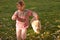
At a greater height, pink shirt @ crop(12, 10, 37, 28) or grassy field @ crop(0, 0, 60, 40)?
pink shirt @ crop(12, 10, 37, 28)

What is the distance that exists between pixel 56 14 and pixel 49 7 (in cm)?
138

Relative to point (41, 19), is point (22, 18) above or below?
above

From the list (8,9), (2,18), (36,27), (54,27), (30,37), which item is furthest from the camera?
(8,9)

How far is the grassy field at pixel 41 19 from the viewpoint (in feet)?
24.7

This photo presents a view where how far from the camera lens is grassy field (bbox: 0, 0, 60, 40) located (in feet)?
24.7

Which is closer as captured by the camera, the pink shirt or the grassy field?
the pink shirt

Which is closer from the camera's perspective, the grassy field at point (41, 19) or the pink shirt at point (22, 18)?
the pink shirt at point (22, 18)

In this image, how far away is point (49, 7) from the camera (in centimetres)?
1150

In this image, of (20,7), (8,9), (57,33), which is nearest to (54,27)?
(57,33)

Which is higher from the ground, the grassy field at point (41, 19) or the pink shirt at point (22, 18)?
the pink shirt at point (22, 18)

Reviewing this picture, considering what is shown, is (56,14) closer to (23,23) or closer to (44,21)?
(44,21)

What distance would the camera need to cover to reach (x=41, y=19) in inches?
369

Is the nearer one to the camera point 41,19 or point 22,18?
point 22,18

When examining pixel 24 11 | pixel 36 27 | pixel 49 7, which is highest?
pixel 24 11
